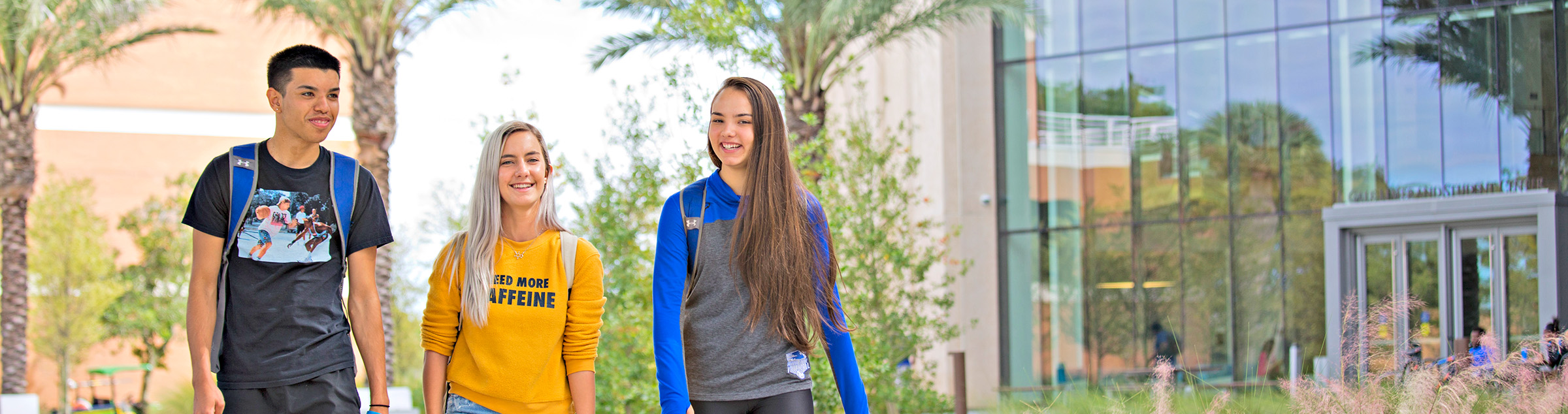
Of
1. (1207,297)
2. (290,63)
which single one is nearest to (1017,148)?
(1207,297)

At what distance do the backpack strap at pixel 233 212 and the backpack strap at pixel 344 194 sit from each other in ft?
0.72

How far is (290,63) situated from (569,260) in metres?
0.98

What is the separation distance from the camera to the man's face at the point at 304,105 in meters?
3.19

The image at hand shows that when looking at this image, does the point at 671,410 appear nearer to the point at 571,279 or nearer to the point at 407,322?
the point at 571,279

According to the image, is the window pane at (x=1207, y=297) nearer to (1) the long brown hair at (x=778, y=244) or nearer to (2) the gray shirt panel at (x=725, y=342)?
(1) the long brown hair at (x=778, y=244)

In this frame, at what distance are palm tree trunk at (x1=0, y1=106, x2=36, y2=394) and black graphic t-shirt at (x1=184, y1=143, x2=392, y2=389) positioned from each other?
62.0ft

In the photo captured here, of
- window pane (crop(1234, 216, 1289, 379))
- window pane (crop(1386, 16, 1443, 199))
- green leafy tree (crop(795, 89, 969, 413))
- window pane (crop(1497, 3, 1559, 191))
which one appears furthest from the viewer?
window pane (crop(1234, 216, 1289, 379))

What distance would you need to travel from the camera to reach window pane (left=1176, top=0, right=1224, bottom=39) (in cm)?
1833

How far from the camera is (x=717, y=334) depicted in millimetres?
3205

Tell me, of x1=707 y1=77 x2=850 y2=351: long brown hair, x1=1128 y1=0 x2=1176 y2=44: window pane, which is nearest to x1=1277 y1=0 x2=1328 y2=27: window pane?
x1=1128 y1=0 x2=1176 y2=44: window pane

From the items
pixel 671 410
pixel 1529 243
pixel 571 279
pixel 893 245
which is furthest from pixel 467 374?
pixel 1529 243

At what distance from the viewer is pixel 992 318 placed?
20000mm

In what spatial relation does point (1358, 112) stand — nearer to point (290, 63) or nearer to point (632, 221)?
point (632, 221)

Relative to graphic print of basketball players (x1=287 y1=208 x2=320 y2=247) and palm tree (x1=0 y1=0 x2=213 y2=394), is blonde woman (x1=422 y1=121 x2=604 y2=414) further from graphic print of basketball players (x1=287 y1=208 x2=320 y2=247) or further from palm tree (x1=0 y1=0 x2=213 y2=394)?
palm tree (x1=0 y1=0 x2=213 y2=394)
